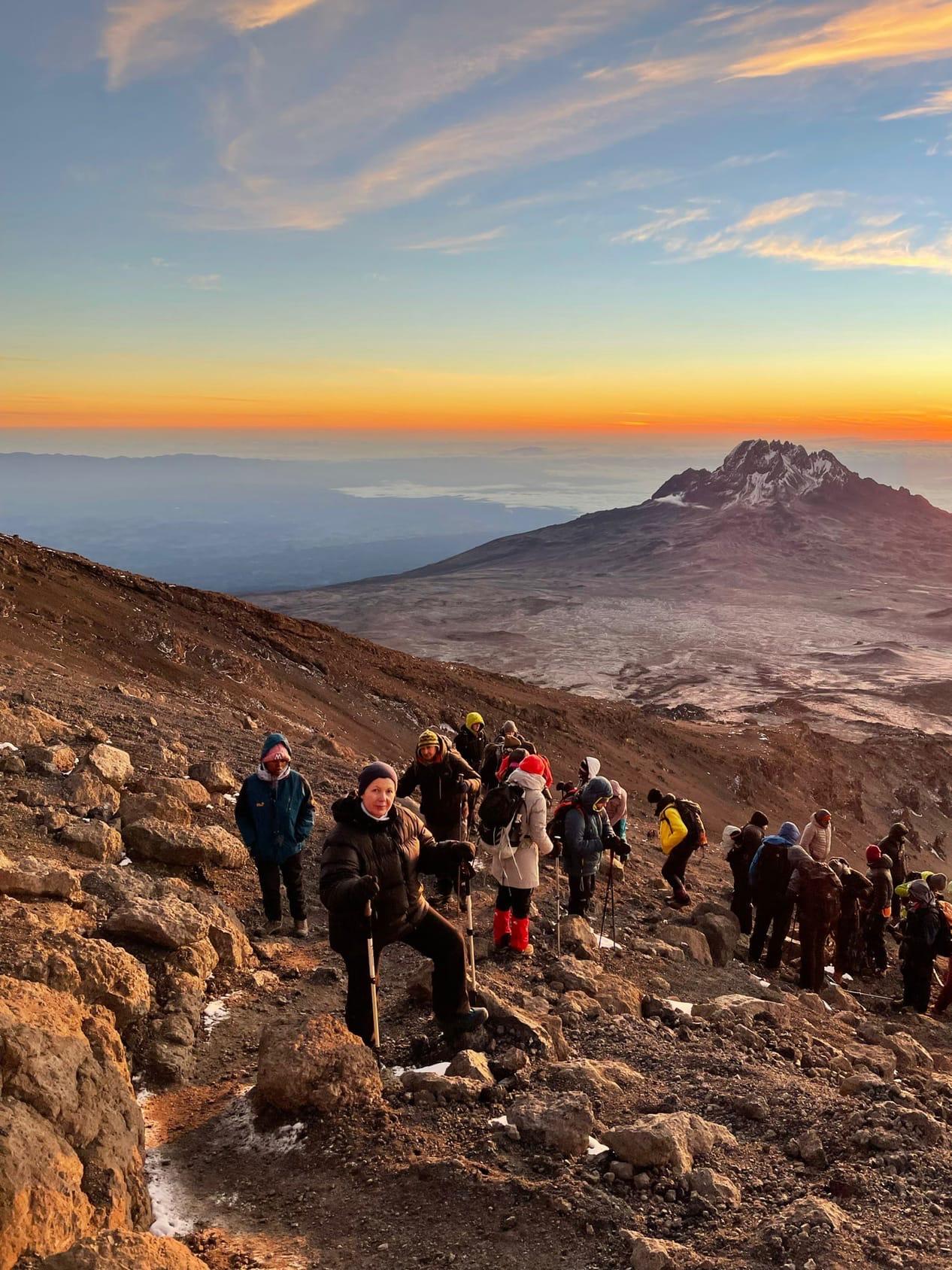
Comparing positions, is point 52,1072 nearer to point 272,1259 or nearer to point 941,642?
point 272,1259

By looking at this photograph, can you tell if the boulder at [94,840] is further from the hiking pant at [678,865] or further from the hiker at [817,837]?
the hiker at [817,837]

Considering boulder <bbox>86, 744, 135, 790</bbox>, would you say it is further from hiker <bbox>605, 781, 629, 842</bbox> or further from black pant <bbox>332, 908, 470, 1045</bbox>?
hiker <bbox>605, 781, 629, 842</bbox>

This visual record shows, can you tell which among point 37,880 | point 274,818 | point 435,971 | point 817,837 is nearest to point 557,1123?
point 435,971

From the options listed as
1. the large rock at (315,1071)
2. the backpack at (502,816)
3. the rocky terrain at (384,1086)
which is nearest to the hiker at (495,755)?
the rocky terrain at (384,1086)

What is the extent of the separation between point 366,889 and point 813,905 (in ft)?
20.2

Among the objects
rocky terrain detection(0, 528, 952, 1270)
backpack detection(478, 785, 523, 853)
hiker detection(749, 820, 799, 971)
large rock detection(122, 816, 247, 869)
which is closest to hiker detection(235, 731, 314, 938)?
rocky terrain detection(0, 528, 952, 1270)

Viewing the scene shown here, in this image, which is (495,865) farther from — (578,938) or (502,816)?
(578,938)

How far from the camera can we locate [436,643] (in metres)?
71.3

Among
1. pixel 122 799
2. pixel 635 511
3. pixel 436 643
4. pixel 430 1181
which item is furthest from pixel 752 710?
pixel 635 511

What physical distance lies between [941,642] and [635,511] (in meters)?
74.2

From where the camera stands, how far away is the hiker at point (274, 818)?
23.8 feet

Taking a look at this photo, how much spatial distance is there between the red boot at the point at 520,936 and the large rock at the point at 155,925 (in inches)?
102

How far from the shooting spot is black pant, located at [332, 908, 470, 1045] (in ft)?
16.8

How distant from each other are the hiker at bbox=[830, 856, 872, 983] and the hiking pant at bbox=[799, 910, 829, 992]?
4.10 ft
